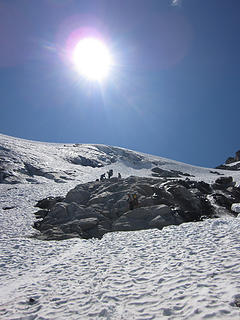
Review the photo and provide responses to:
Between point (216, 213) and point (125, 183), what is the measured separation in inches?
466

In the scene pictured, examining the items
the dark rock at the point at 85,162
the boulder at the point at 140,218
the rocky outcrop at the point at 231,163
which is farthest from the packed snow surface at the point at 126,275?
the rocky outcrop at the point at 231,163

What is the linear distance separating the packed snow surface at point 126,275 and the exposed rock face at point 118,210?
1.88 metres

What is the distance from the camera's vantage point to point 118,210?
21625mm

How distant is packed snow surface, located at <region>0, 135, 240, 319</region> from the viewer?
6344mm

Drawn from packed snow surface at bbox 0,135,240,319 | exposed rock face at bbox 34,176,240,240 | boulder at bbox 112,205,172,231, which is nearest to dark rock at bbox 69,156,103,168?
exposed rock face at bbox 34,176,240,240

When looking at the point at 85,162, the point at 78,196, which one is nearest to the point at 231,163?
the point at 85,162

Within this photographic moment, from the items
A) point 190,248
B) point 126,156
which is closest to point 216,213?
point 190,248

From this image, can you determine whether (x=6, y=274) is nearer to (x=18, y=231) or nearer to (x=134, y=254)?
(x=134, y=254)

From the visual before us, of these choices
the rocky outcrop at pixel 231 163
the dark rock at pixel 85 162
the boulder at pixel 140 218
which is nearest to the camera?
the boulder at pixel 140 218

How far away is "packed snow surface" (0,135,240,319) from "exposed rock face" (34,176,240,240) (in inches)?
74.1

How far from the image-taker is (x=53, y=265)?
1073cm

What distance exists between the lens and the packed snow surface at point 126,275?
20.8 ft

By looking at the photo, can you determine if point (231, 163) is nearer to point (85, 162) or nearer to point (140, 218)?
point (85, 162)

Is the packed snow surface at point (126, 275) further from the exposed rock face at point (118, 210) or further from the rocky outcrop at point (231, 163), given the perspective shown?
the rocky outcrop at point (231, 163)
